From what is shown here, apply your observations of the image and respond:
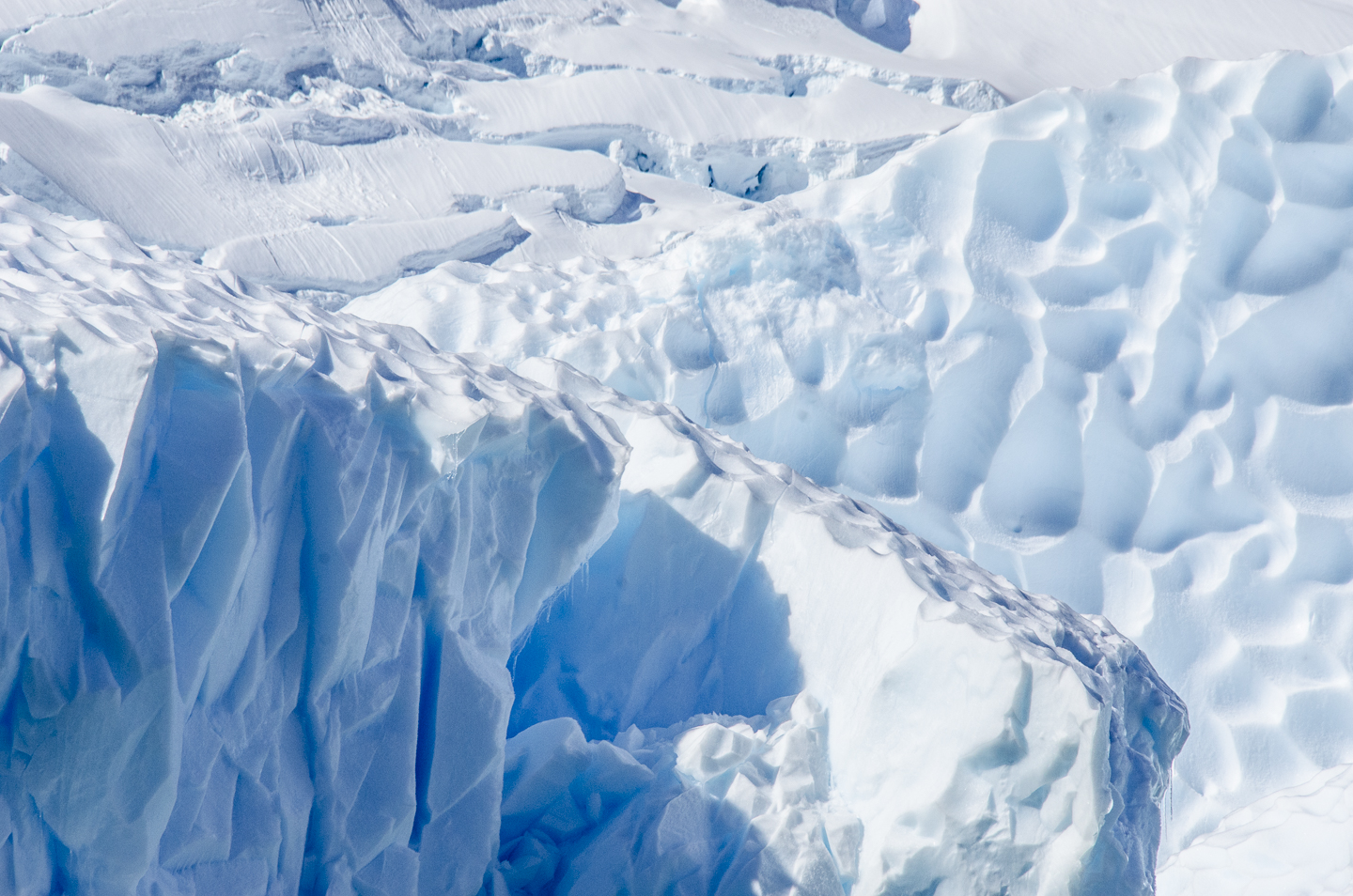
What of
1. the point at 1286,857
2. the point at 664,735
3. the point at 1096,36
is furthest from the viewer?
the point at 1096,36

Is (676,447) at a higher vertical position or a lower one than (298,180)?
lower

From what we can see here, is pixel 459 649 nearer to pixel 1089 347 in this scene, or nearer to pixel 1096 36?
pixel 1089 347

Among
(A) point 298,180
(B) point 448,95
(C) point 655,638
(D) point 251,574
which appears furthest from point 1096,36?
(D) point 251,574

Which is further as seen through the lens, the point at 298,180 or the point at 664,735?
the point at 298,180

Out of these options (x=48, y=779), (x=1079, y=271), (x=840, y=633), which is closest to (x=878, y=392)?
(x=1079, y=271)

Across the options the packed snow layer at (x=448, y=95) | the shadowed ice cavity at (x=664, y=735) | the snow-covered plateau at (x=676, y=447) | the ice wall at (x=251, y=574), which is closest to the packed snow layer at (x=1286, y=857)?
the snow-covered plateau at (x=676, y=447)

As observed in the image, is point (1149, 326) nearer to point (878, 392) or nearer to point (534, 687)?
point (878, 392)
